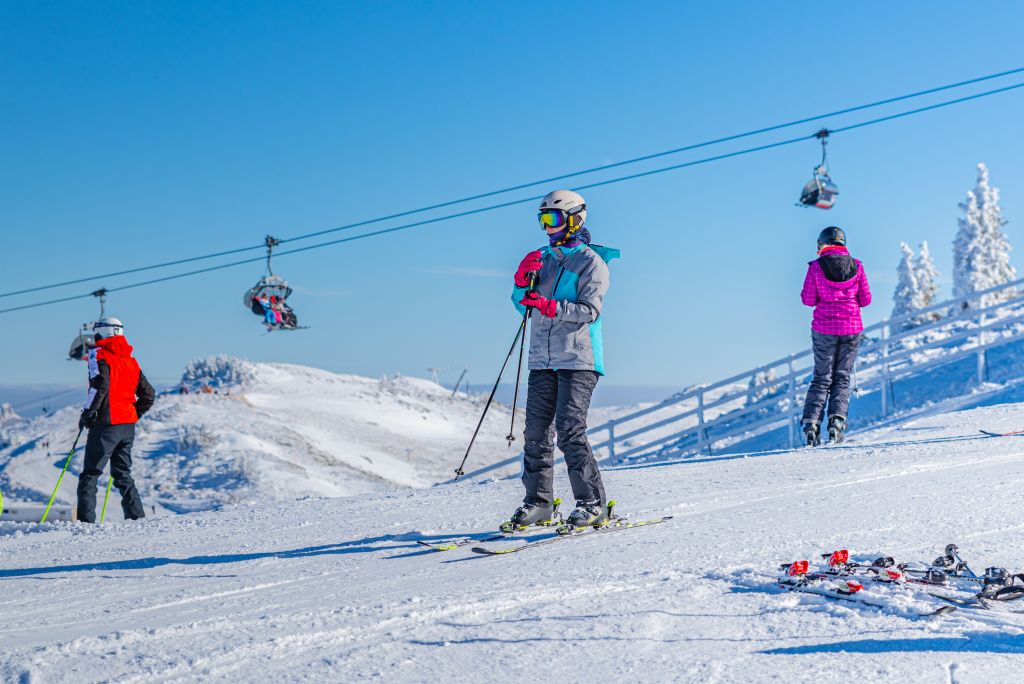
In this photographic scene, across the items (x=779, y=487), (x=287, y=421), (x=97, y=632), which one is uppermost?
(x=287, y=421)

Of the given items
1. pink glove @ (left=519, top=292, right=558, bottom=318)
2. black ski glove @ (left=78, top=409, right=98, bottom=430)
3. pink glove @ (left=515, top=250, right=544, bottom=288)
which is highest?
pink glove @ (left=515, top=250, right=544, bottom=288)

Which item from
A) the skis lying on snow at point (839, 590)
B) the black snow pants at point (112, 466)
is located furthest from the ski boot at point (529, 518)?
the black snow pants at point (112, 466)

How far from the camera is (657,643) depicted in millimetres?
3297

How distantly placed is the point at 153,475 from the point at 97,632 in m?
25.3

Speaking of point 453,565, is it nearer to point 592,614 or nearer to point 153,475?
point 592,614

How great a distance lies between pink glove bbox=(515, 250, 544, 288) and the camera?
19.3ft

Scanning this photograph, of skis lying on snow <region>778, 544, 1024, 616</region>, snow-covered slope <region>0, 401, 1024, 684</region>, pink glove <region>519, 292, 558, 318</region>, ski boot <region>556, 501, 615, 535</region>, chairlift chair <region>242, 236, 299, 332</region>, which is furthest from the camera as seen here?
chairlift chair <region>242, 236, 299, 332</region>

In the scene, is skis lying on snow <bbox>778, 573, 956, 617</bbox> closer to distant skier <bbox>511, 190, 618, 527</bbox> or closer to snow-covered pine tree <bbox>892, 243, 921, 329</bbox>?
distant skier <bbox>511, 190, 618, 527</bbox>

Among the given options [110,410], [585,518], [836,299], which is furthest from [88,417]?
[836,299]

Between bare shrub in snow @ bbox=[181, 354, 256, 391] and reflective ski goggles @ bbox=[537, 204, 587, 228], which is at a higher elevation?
bare shrub in snow @ bbox=[181, 354, 256, 391]

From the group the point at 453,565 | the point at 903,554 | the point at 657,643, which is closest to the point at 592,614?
the point at 657,643

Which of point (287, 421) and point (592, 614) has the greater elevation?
point (287, 421)

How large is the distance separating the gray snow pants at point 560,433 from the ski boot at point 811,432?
5599 millimetres

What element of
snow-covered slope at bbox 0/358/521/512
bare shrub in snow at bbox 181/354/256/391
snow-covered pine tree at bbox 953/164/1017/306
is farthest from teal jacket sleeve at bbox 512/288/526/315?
snow-covered pine tree at bbox 953/164/1017/306
